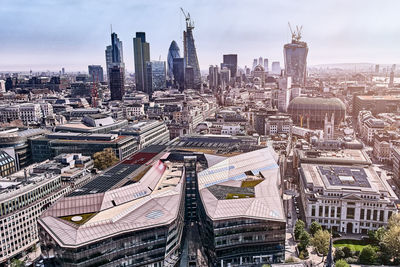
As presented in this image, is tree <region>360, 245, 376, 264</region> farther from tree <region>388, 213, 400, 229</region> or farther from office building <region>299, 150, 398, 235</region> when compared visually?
office building <region>299, 150, 398, 235</region>

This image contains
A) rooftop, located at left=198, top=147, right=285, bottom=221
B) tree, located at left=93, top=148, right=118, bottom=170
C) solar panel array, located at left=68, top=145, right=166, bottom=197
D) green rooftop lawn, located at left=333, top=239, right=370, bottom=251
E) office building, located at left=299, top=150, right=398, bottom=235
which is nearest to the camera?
rooftop, located at left=198, top=147, right=285, bottom=221

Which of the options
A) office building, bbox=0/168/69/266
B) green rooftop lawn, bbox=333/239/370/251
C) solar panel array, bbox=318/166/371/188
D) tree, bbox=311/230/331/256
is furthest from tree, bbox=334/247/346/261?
Result: office building, bbox=0/168/69/266

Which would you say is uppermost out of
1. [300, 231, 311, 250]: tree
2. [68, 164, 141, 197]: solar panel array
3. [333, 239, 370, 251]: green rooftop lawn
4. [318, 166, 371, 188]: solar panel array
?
[68, 164, 141, 197]: solar panel array

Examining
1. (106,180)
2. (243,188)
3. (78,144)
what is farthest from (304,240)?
(78,144)

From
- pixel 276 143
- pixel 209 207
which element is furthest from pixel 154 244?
pixel 276 143

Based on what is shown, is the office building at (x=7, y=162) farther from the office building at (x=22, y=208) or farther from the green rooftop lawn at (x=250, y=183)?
the green rooftop lawn at (x=250, y=183)

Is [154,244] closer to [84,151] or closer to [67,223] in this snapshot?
[67,223]
